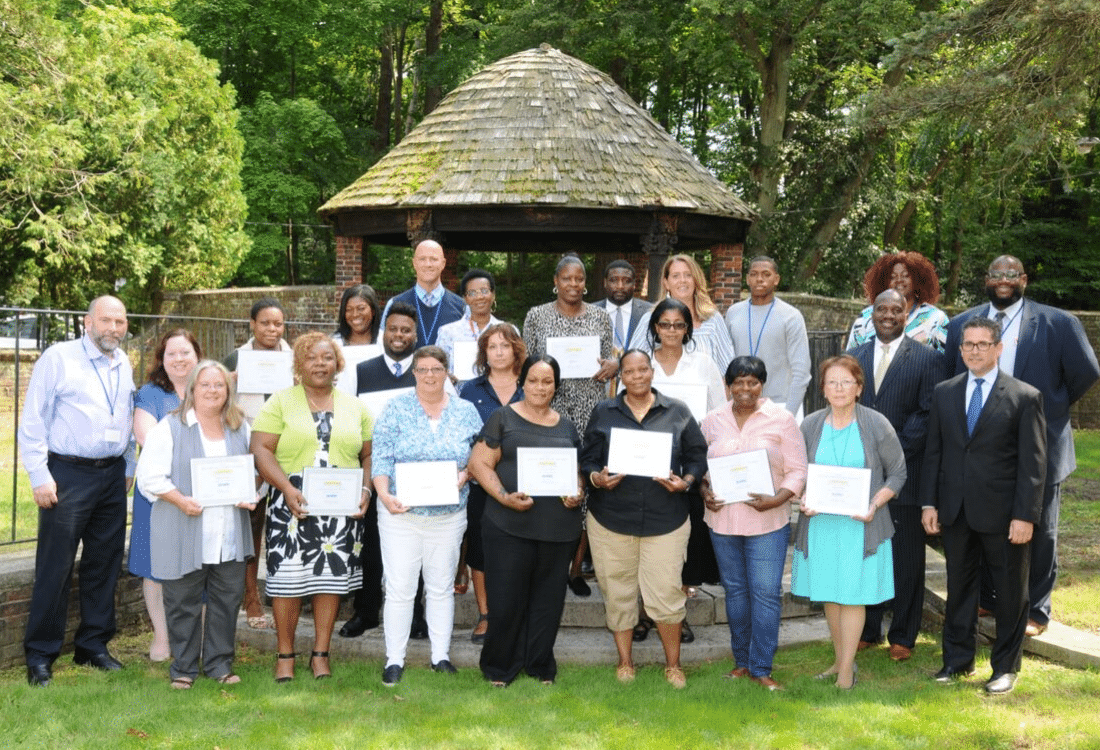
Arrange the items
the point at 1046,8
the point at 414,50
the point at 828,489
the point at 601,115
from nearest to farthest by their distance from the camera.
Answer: the point at 828,489 → the point at 1046,8 → the point at 601,115 → the point at 414,50

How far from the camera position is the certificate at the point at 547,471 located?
5.47 meters

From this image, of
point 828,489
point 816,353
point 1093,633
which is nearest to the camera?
point 828,489

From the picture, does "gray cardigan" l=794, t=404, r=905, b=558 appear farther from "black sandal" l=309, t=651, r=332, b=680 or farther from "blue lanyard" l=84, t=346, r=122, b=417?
"blue lanyard" l=84, t=346, r=122, b=417

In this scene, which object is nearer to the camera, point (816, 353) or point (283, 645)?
point (283, 645)

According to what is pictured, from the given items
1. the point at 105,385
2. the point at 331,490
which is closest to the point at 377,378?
the point at 331,490

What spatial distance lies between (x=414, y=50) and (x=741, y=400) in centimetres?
3253

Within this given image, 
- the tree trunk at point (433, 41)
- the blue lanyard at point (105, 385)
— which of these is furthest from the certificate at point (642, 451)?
the tree trunk at point (433, 41)

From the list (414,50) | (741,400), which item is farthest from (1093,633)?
(414,50)

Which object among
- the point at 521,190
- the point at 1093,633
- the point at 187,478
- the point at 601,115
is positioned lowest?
the point at 1093,633

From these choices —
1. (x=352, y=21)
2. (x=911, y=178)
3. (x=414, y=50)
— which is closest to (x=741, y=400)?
(x=911, y=178)

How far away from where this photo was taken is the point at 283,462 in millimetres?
5738

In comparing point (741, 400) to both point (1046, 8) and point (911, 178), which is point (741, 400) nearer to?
point (1046, 8)

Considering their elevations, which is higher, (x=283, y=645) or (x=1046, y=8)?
(x=1046, y=8)

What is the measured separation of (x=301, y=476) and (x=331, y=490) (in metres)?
0.20
